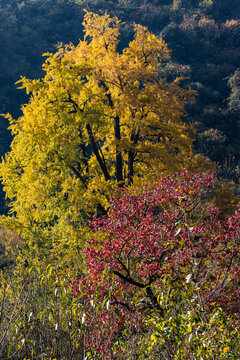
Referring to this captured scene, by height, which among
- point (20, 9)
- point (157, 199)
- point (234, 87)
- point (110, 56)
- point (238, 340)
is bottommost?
point (238, 340)

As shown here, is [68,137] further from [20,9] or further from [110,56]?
[20,9]

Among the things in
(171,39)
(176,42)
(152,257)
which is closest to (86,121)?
(152,257)

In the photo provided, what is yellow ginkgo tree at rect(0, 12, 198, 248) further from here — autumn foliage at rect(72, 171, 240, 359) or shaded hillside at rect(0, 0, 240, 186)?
shaded hillside at rect(0, 0, 240, 186)

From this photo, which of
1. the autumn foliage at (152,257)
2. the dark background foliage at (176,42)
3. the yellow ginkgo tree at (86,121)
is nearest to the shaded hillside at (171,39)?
the dark background foliage at (176,42)

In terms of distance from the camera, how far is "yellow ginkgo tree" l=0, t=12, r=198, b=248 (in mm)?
10078

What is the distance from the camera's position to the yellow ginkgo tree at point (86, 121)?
10.1 meters

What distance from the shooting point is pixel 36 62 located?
45.9 m

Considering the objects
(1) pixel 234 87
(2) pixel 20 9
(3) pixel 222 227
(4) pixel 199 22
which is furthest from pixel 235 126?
(2) pixel 20 9

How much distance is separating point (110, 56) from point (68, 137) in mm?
2948

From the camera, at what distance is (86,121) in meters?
10.5

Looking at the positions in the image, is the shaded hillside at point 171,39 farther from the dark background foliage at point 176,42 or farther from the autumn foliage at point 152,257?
the autumn foliage at point 152,257

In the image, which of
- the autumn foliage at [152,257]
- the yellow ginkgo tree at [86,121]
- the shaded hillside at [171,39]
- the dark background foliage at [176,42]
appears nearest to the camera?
the autumn foliage at [152,257]

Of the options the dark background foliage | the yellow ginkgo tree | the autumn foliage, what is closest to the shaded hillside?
the dark background foliage

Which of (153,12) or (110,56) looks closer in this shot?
(110,56)
